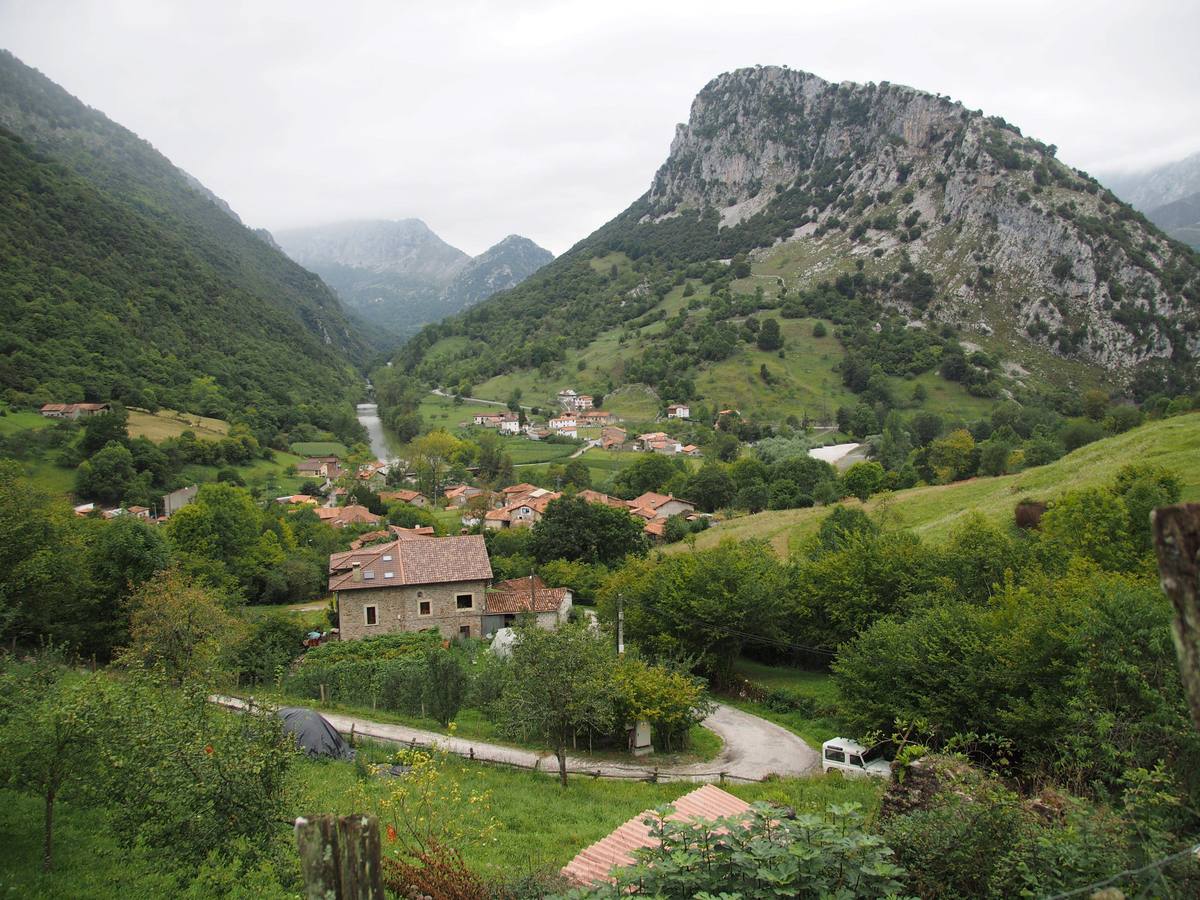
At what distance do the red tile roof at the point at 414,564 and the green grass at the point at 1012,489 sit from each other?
45.3 ft

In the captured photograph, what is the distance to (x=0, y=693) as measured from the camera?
28.1 feet

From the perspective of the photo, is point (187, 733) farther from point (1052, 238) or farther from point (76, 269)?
point (1052, 238)

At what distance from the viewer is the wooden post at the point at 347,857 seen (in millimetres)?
3811

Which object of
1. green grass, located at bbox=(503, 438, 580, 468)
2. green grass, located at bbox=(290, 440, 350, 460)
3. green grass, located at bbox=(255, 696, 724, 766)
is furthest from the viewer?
green grass, located at bbox=(503, 438, 580, 468)

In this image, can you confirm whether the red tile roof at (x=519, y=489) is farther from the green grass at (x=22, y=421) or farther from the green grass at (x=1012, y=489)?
the green grass at (x=22, y=421)

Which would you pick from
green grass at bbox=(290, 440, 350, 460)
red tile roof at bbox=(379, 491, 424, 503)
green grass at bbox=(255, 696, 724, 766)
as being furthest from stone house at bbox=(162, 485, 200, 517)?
green grass at bbox=(255, 696, 724, 766)

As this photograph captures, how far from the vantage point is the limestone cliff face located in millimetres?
116000

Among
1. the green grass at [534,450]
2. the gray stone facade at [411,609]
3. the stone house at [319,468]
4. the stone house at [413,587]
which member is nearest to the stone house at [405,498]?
the stone house at [319,468]

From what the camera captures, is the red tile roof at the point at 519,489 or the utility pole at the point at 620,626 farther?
the red tile roof at the point at 519,489

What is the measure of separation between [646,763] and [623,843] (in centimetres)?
979

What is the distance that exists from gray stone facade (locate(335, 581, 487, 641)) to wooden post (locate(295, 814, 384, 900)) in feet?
91.9

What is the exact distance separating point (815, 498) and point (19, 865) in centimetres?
5532

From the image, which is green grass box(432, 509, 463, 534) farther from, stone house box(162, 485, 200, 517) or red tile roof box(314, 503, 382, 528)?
stone house box(162, 485, 200, 517)

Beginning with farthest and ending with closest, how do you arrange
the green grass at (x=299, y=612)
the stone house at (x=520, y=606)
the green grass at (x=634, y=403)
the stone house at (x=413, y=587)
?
the green grass at (x=634, y=403) < the stone house at (x=520, y=606) < the green grass at (x=299, y=612) < the stone house at (x=413, y=587)
